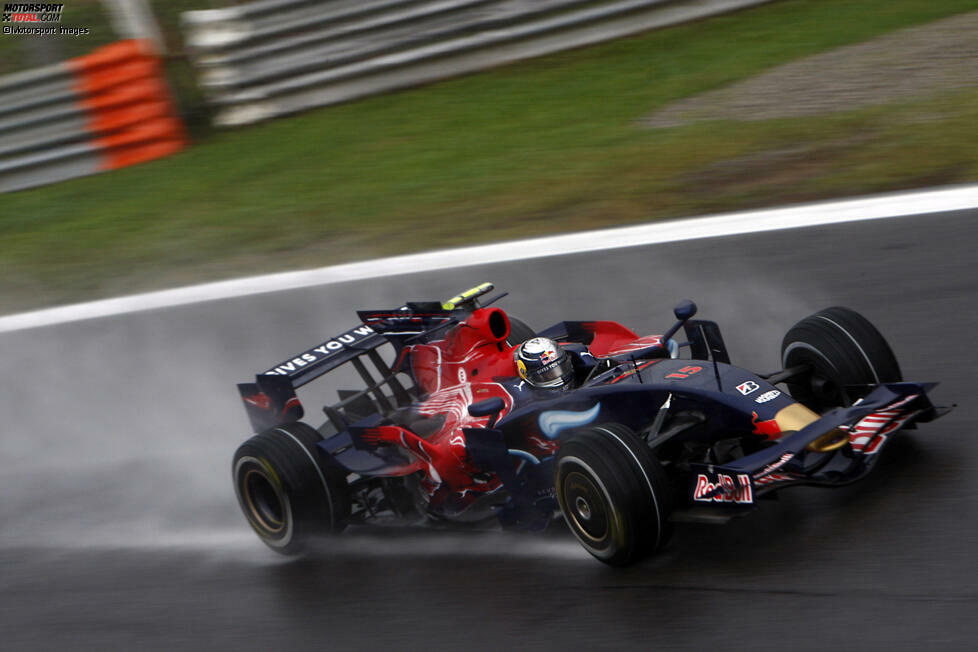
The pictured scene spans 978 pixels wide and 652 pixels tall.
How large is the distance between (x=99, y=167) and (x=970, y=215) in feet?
32.1

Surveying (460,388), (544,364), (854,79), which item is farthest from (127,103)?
(544,364)

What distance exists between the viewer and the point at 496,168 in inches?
485

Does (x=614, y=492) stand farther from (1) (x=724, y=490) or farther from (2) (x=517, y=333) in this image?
(2) (x=517, y=333)

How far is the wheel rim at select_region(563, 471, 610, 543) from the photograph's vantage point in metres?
5.16

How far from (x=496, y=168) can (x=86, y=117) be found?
498 cm

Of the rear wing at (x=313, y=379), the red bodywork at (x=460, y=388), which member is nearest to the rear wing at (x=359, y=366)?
the rear wing at (x=313, y=379)

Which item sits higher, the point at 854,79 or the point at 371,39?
the point at 371,39

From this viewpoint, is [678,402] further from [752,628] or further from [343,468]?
[343,468]

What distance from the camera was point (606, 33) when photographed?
14.1 meters

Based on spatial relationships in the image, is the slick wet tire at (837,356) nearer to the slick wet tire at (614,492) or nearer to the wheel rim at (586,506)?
the slick wet tire at (614,492)

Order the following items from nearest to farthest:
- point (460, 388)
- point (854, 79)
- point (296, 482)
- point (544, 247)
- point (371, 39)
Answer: point (296, 482)
point (460, 388)
point (544, 247)
point (854, 79)
point (371, 39)

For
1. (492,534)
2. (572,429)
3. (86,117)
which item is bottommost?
(492,534)

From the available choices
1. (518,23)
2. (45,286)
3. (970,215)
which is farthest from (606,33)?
(45,286)

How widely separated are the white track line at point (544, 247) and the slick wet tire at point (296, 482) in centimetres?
411
